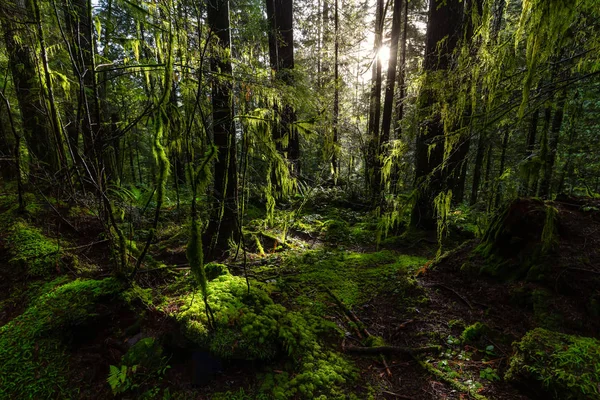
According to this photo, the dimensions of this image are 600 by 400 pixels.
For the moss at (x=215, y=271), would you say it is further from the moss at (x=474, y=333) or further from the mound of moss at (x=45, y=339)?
the moss at (x=474, y=333)

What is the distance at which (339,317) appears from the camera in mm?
4246

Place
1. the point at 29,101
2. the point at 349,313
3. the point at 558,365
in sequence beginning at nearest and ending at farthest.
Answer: the point at 558,365 → the point at 349,313 → the point at 29,101

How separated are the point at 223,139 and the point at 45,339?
368cm

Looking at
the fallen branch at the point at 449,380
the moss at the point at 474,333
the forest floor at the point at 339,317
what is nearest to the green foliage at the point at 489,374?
the forest floor at the point at 339,317

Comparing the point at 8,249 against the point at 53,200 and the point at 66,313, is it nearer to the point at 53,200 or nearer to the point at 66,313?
the point at 53,200

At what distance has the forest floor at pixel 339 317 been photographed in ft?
8.91

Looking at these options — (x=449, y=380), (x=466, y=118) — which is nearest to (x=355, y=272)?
(x=449, y=380)

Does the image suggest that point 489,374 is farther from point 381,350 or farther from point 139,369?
point 139,369

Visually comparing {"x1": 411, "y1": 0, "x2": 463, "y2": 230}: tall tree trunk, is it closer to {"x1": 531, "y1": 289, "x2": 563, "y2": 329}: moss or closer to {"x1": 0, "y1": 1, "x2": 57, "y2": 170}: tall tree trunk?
{"x1": 531, "y1": 289, "x2": 563, "y2": 329}: moss

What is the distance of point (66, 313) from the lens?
2.82m

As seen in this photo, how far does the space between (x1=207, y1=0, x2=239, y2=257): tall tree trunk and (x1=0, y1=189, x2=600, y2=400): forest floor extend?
2.24 ft

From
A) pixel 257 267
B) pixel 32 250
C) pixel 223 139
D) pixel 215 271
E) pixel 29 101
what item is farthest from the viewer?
pixel 257 267

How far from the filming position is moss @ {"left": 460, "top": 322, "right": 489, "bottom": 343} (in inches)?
140

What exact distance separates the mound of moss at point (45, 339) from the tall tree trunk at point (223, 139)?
1.54 m
